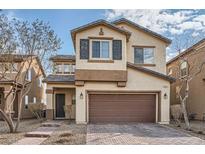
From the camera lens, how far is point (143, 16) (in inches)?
920

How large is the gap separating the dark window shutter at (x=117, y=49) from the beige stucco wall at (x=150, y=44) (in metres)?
2.60

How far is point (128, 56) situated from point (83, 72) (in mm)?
4629

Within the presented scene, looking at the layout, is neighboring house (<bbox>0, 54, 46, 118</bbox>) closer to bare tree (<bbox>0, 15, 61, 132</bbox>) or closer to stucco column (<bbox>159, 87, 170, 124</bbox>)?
bare tree (<bbox>0, 15, 61, 132</bbox>)

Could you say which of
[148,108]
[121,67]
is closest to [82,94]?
[121,67]

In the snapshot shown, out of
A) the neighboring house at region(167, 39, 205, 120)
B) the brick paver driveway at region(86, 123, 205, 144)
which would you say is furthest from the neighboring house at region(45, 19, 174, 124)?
the brick paver driveway at region(86, 123, 205, 144)

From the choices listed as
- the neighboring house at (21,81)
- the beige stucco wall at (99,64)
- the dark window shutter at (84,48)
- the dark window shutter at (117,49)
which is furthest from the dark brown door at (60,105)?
the dark window shutter at (117,49)

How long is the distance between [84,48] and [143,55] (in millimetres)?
5506

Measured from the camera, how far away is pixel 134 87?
2038 cm

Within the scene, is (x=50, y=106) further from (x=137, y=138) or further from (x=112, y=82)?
(x=137, y=138)

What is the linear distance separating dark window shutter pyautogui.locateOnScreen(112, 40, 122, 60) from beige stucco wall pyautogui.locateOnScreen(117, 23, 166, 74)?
260 cm

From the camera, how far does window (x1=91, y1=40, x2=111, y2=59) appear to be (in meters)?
19.9

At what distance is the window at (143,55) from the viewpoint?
22688 mm

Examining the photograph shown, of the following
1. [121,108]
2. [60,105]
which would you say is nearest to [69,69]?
[60,105]
